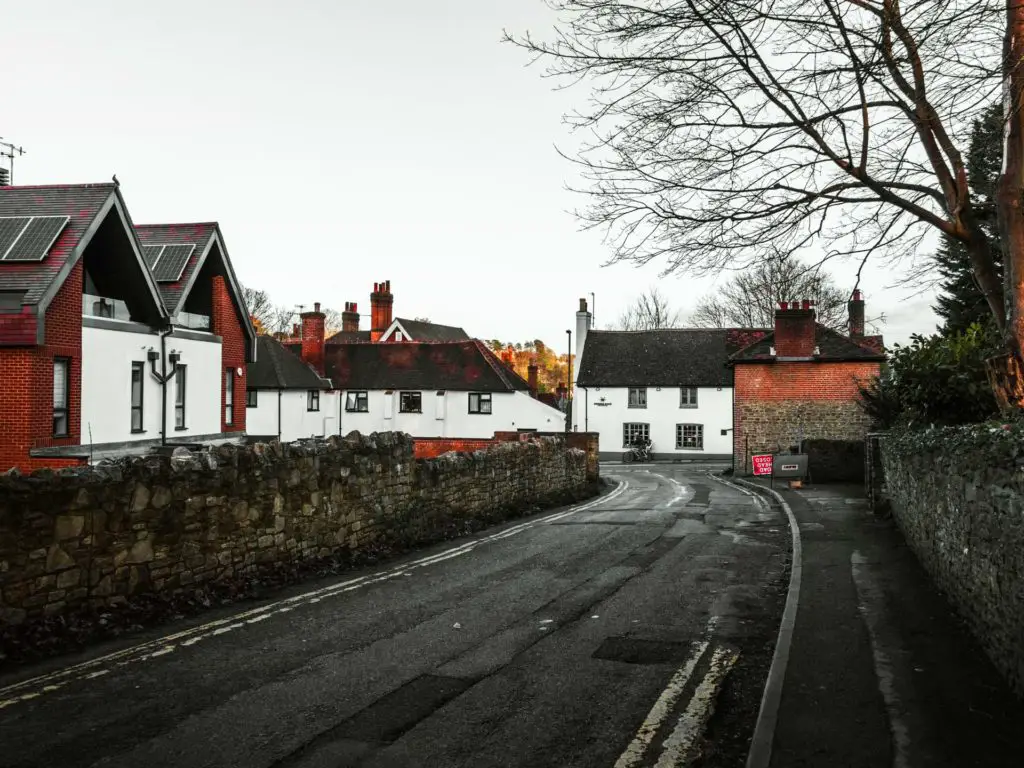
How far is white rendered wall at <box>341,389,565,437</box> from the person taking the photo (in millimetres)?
51094

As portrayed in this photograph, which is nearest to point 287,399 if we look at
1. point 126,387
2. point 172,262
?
point 172,262

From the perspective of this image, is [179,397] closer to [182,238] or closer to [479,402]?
[182,238]

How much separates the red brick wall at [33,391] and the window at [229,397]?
895 centimetres

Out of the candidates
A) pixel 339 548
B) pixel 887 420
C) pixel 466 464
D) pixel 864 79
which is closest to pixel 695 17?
pixel 864 79

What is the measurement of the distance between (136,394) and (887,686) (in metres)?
21.8

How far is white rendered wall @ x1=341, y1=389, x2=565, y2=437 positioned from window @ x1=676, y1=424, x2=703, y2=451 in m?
9.04

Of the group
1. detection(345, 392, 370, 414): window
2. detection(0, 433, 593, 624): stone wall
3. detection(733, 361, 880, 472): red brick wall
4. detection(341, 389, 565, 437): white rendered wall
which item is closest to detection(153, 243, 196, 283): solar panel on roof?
detection(0, 433, 593, 624): stone wall

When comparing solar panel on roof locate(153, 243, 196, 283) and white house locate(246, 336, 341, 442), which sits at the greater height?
solar panel on roof locate(153, 243, 196, 283)

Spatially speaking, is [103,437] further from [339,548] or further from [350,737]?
[350,737]

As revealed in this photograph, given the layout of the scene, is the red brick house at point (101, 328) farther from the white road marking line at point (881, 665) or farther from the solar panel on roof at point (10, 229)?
the white road marking line at point (881, 665)

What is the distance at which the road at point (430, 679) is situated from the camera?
5453mm

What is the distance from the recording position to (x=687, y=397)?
181 ft

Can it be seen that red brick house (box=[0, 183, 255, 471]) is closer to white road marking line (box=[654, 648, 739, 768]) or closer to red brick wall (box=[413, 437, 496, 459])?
white road marking line (box=[654, 648, 739, 768])

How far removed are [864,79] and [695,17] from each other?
77.8 inches
